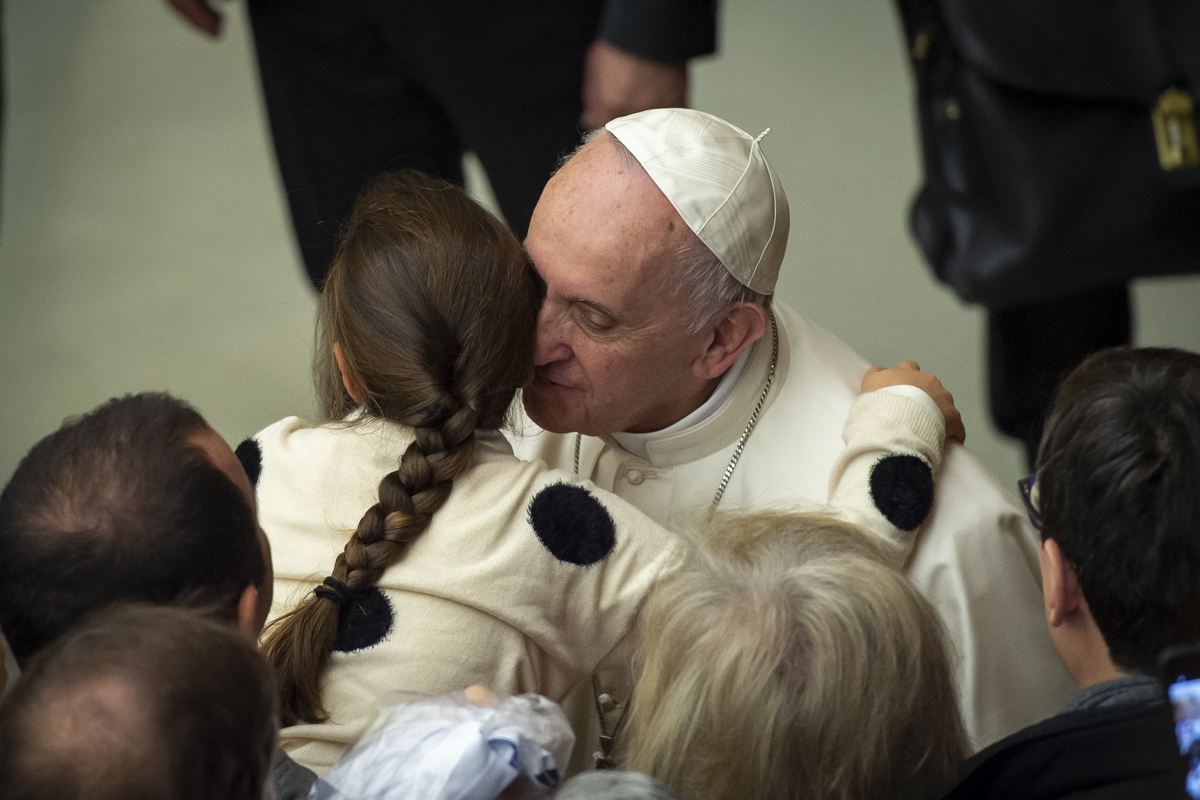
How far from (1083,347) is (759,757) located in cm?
174

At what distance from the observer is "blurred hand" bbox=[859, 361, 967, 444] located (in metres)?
1.69

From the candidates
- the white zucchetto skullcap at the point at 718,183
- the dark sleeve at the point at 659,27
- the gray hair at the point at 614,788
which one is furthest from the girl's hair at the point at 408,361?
the dark sleeve at the point at 659,27

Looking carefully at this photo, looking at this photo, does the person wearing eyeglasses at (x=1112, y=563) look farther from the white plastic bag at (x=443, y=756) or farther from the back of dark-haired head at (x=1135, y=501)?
the white plastic bag at (x=443, y=756)

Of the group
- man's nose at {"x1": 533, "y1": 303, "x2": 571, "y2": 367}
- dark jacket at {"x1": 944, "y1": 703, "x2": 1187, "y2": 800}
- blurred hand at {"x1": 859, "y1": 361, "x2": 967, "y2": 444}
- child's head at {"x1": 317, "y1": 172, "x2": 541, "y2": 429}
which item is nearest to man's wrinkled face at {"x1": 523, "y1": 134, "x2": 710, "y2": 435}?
man's nose at {"x1": 533, "y1": 303, "x2": 571, "y2": 367}

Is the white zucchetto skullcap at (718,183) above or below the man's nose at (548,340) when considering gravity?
above

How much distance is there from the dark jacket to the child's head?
26.2 inches

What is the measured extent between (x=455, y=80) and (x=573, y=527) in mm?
1244

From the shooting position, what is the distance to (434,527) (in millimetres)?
1401

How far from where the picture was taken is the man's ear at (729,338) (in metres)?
1.74

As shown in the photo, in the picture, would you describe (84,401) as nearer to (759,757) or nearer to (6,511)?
(6,511)

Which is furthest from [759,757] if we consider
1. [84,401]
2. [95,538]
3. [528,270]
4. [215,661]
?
[84,401]

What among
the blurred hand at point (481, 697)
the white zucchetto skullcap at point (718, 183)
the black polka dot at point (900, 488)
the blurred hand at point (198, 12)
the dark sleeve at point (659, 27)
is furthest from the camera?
the blurred hand at point (198, 12)

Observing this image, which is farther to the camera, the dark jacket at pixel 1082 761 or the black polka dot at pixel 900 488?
the black polka dot at pixel 900 488

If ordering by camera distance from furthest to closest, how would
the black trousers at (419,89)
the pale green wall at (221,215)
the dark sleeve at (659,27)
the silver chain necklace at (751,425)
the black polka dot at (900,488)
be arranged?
the pale green wall at (221,215) → the black trousers at (419,89) → the dark sleeve at (659,27) → the silver chain necklace at (751,425) → the black polka dot at (900,488)
